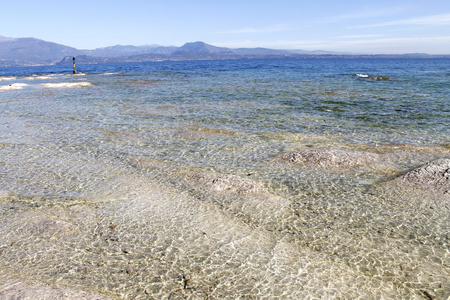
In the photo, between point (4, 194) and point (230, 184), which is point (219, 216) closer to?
point (230, 184)

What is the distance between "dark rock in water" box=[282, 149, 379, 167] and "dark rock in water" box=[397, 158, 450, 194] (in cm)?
154

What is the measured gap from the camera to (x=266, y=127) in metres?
16.2

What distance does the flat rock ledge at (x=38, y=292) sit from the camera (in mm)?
4723

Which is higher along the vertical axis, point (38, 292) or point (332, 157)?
point (332, 157)

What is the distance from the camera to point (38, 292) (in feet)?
15.8

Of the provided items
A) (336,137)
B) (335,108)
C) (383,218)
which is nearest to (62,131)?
(336,137)

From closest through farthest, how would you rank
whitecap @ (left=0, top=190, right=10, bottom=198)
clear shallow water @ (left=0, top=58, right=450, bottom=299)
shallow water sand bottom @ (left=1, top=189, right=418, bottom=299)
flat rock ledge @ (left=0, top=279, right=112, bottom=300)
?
1. flat rock ledge @ (left=0, top=279, right=112, bottom=300)
2. shallow water sand bottom @ (left=1, top=189, right=418, bottom=299)
3. clear shallow water @ (left=0, top=58, right=450, bottom=299)
4. whitecap @ (left=0, top=190, right=10, bottom=198)

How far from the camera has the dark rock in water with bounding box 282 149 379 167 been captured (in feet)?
34.6

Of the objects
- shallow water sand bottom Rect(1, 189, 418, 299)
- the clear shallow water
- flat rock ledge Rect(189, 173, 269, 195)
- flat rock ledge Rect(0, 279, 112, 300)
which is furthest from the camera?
flat rock ledge Rect(189, 173, 269, 195)

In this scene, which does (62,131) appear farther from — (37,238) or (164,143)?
(37,238)

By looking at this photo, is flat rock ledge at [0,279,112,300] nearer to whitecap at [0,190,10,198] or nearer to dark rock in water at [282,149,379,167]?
whitecap at [0,190,10,198]

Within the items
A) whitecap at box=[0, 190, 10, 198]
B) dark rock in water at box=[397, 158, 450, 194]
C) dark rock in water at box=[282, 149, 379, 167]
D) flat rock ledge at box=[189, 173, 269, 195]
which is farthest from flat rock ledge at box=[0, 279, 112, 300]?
dark rock in water at box=[397, 158, 450, 194]

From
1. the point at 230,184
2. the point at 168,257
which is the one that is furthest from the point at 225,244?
the point at 230,184

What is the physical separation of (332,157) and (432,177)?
276 cm
